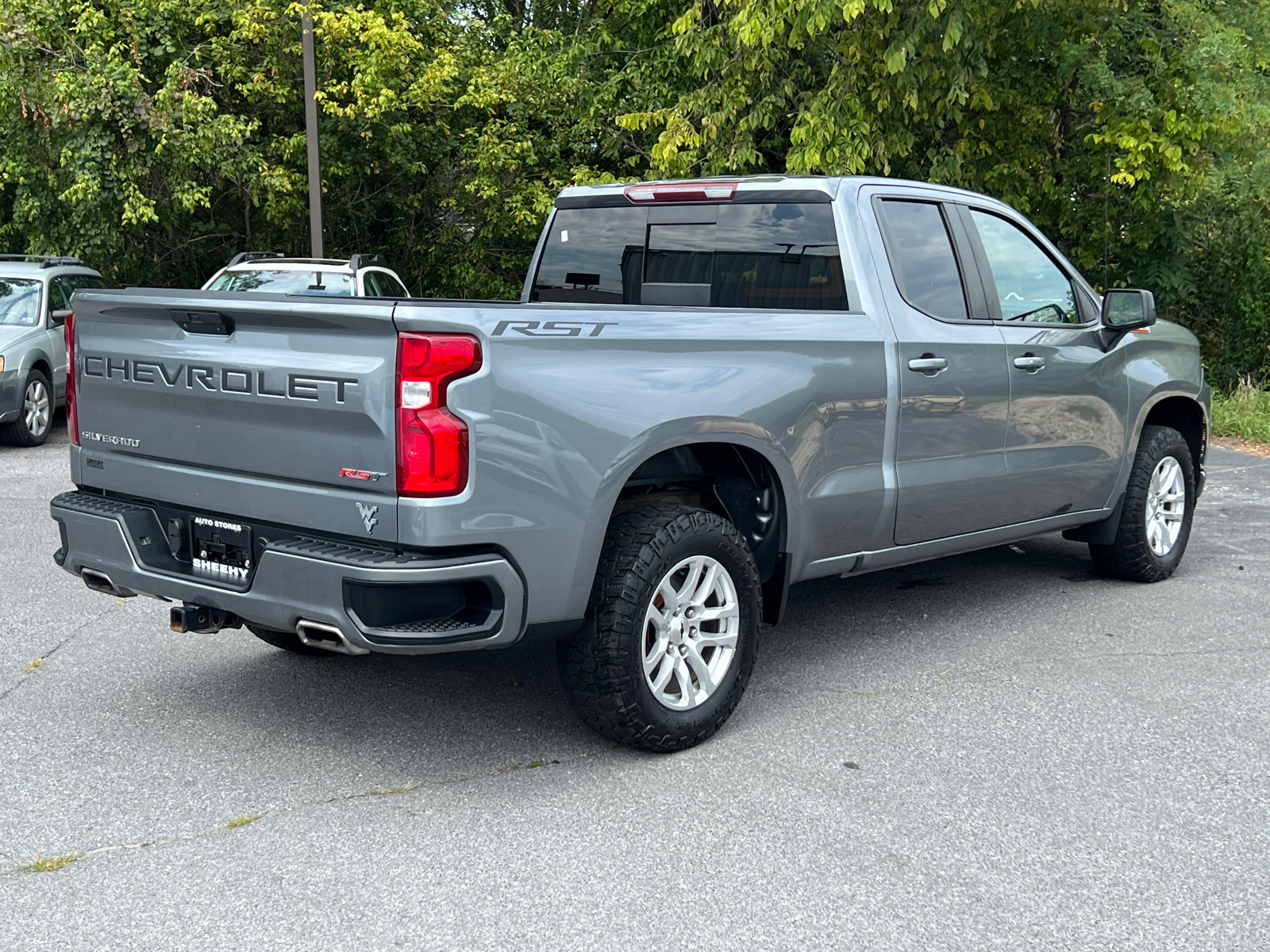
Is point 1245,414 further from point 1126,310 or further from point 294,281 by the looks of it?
point 294,281

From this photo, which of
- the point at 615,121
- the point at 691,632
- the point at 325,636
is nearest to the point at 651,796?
the point at 691,632

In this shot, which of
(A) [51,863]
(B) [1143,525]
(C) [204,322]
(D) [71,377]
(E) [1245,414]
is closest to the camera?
(A) [51,863]

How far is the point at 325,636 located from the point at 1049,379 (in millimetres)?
3615

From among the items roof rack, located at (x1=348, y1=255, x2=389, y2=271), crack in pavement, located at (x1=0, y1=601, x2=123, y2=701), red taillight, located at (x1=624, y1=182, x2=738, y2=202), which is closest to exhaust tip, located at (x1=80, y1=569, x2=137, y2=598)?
crack in pavement, located at (x1=0, y1=601, x2=123, y2=701)

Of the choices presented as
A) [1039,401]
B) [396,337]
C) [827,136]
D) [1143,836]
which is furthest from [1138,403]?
[827,136]

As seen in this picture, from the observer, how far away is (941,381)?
5492 millimetres

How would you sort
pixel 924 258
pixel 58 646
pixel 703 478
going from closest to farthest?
pixel 703 478
pixel 924 258
pixel 58 646

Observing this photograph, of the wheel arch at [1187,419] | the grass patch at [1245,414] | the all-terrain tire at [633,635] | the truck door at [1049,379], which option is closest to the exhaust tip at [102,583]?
the all-terrain tire at [633,635]

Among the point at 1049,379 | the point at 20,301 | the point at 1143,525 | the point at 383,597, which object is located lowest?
the point at 1143,525

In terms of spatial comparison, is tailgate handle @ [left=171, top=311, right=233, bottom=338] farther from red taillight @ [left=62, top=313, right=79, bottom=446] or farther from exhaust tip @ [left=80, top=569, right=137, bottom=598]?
exhaust tip @ [left=80, top=569, right=137, bottom=598]

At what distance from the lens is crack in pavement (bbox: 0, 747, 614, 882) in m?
3.70

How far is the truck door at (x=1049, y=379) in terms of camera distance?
234 inches

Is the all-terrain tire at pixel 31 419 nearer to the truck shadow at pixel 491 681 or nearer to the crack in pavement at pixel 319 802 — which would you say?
the truck shadow at pixel 491 681

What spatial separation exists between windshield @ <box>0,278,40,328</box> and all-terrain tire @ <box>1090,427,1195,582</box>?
10.4 m
